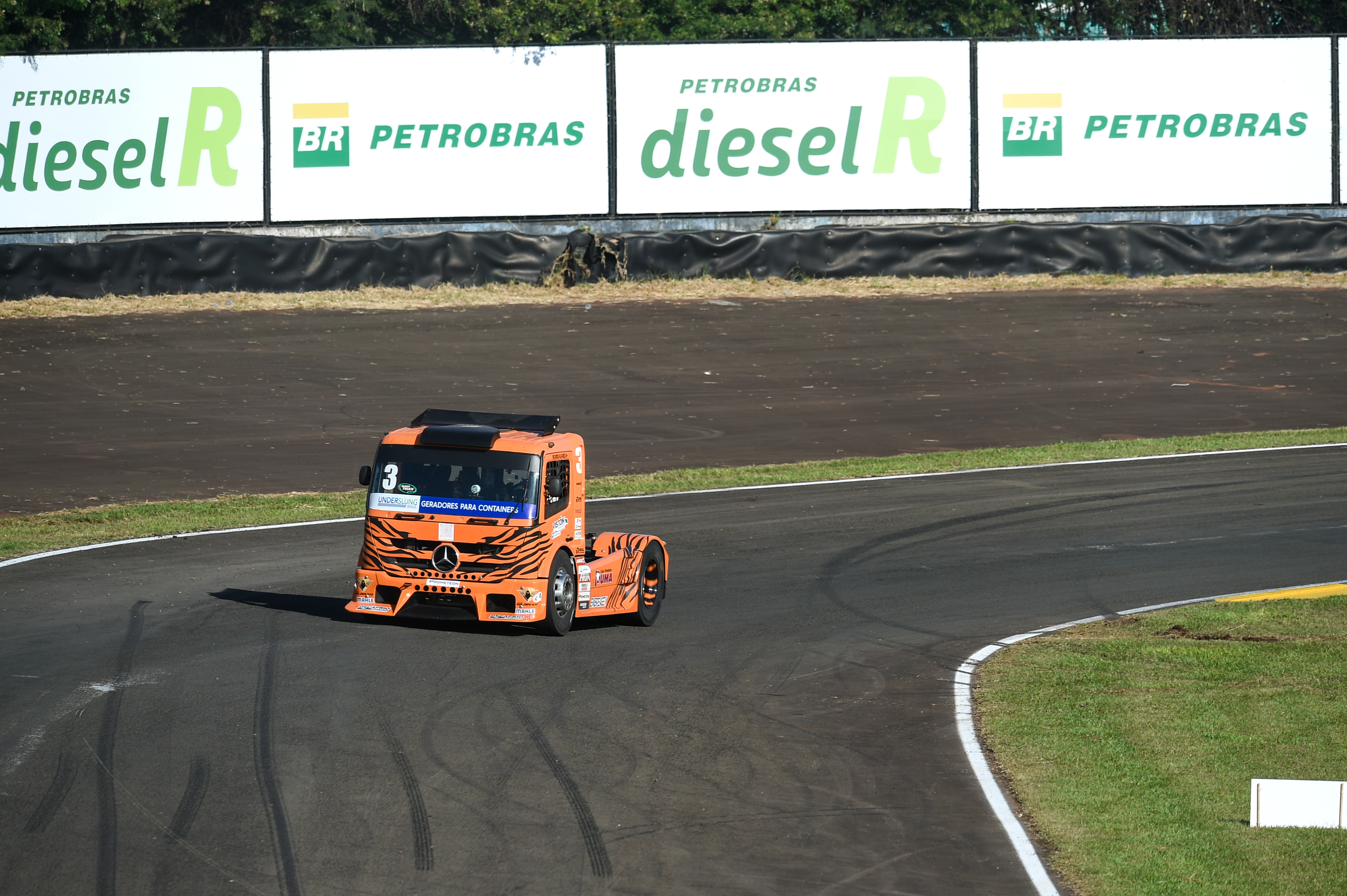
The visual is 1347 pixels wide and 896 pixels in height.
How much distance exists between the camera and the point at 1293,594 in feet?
49.6

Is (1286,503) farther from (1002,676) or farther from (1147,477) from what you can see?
(1002,676)

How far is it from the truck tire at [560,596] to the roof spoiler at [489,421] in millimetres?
1204

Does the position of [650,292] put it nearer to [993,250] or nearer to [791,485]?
[993,250]

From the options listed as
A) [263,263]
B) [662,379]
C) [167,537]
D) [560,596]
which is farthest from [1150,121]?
[560,596]

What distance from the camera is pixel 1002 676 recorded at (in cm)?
1227

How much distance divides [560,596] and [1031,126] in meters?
26.4

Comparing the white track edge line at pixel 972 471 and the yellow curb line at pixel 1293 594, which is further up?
the white track edge line at pixel 972 471

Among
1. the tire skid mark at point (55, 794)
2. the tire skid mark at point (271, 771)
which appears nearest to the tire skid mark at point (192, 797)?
the tire skid mark at point (271, 771)

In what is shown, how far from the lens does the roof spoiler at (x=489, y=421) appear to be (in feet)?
45.2

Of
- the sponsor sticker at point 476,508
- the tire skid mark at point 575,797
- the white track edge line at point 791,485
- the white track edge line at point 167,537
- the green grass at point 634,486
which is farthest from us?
the green grass at point 634,486

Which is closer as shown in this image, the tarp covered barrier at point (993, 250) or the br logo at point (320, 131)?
the tarp covered barrier at point (993, 250)

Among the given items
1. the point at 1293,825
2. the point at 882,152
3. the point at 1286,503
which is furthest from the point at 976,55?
the point at 1293,825

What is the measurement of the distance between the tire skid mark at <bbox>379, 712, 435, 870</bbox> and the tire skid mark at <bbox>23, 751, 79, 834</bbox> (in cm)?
192

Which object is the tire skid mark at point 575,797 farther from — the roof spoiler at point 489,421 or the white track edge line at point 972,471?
the white track edge line at point 972,471
